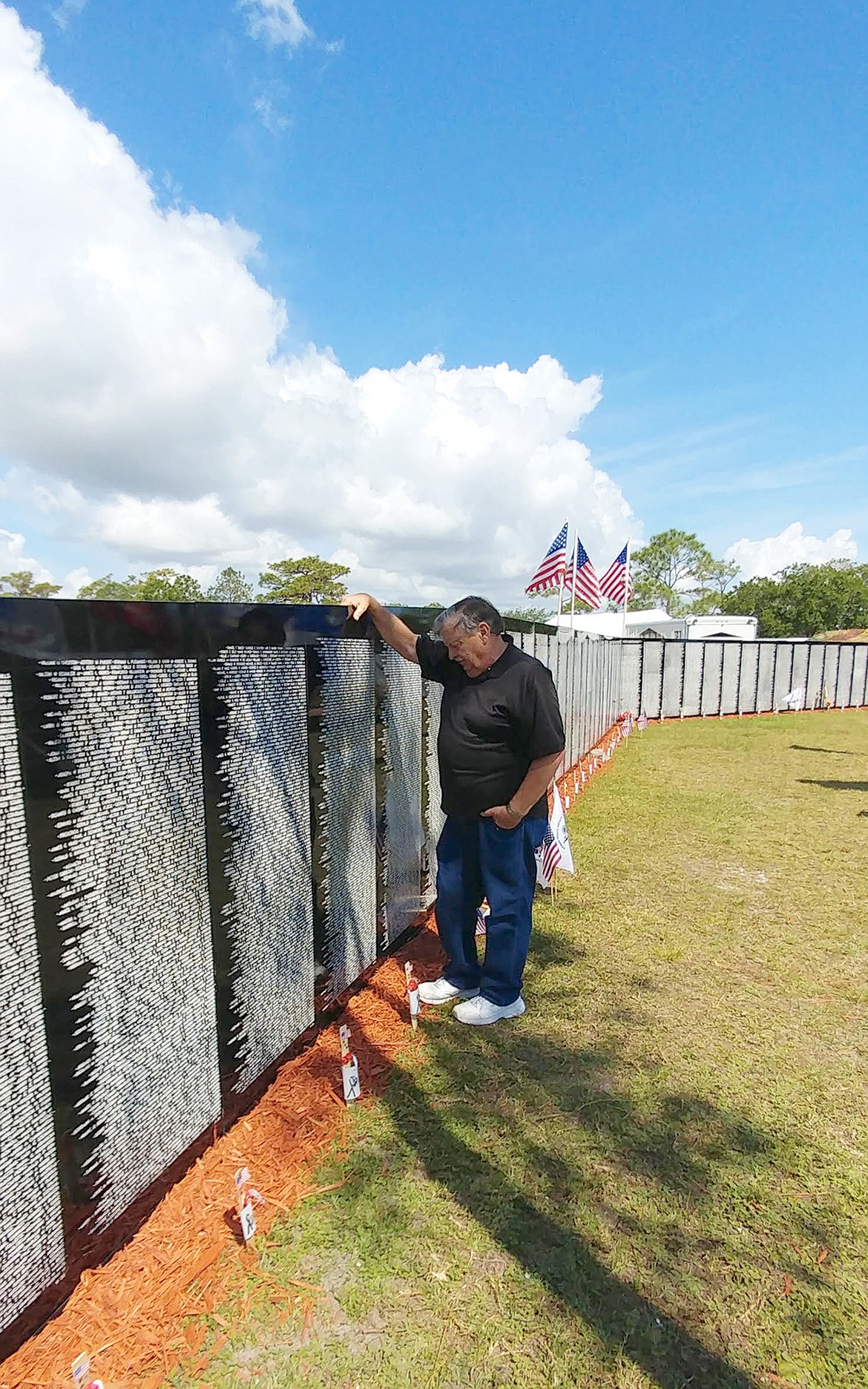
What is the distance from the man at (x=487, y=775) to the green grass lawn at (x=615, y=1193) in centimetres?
41

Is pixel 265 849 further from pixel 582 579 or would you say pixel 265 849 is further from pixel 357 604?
pixel 582 579

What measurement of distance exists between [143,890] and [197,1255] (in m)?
1.11

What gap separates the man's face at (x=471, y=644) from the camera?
119 inches

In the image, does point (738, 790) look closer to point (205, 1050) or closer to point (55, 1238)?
point (205, 1050)

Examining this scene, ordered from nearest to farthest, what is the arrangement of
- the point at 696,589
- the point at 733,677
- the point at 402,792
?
1. the point at 402,792
2. the point at 733,677
3. the point at 696,589

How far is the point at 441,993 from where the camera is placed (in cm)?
359

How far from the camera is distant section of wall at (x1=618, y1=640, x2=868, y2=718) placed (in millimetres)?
19750

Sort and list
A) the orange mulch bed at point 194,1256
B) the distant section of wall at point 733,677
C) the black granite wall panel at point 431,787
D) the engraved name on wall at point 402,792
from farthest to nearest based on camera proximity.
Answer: the distant section of wall at point 733,677
the black granite wall panel at point 431,787
the engraved name on wall at point 402,792
the orange mulch bed at point 194,1256

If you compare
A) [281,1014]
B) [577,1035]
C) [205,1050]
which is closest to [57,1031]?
[205,1050]

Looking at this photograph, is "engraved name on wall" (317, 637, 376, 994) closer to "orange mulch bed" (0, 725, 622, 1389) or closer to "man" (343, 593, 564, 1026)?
"man" (343, 593, 564, 1026)

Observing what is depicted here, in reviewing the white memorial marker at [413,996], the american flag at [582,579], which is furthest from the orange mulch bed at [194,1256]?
the american flag at [582,579]

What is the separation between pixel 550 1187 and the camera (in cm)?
237

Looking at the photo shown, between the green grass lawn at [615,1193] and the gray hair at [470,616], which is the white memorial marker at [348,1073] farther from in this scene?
the gray hair at [470,616]

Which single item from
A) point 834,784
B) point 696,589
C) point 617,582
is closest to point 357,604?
point 834,784
